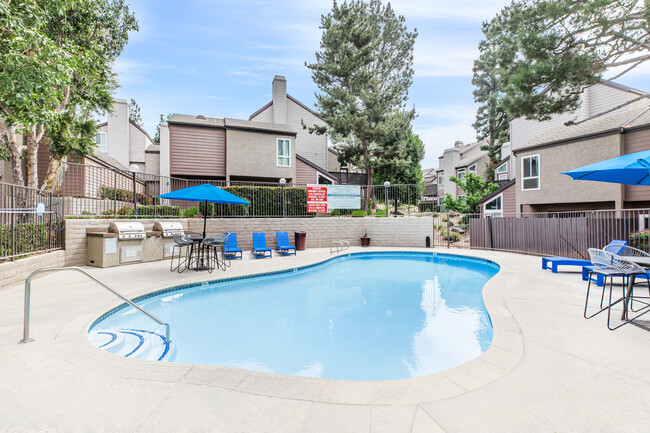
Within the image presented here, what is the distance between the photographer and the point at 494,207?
2167 centimetres

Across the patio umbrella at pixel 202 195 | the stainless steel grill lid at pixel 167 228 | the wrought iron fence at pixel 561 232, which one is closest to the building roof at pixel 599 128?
the wrought iron fence at pixel 561 232

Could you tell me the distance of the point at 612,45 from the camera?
1112 centimetres

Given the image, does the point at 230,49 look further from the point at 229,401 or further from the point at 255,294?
the point at 229,401

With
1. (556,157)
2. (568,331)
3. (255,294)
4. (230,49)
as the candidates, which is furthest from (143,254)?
(556,157)

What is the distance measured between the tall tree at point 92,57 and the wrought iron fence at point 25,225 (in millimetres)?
4910

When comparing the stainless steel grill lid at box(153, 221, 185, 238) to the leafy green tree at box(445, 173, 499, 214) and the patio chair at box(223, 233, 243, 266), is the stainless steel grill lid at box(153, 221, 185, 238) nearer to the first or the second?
the patio chair at box(223, 233, 243, 266)

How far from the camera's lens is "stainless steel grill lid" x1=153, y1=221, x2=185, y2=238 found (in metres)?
10.1

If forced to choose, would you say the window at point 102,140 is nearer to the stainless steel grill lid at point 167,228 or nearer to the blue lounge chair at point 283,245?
the stainless steel grill lid at point 167,228

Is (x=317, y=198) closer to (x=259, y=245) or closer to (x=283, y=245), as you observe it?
(x=283, y=245)

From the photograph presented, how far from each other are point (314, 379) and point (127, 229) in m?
8.69

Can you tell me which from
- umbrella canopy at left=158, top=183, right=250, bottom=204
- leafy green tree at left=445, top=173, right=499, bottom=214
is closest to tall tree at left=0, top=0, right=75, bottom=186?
umbrella canopy at left=158, top=183, right=250, bottom=204

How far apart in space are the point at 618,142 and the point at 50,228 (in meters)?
21.1

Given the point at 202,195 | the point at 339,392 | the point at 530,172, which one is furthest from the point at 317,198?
the point at 339,392

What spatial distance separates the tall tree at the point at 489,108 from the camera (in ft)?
93.7
